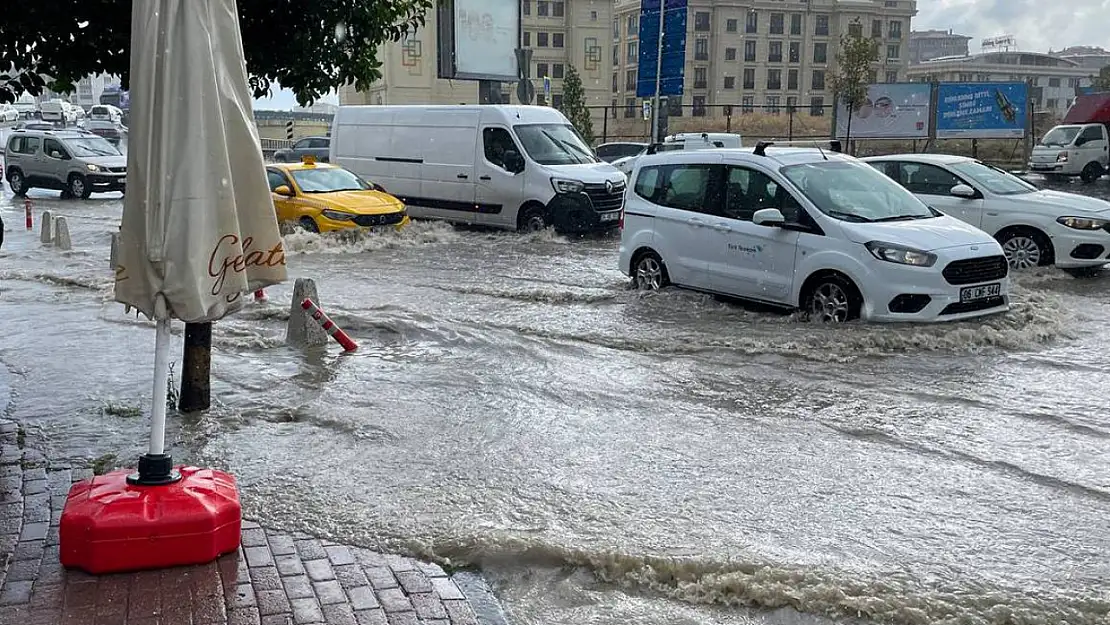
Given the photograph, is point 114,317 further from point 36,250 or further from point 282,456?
point 36,250

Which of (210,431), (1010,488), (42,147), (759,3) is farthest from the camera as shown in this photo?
(759,3)

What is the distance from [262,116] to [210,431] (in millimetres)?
83282

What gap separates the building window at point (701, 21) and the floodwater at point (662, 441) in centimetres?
9683

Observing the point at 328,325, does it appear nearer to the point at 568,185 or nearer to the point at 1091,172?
the point at 568,185

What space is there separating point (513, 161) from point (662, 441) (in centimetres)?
1281

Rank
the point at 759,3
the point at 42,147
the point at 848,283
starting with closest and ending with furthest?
1. the point at 848,283
2. the point at 42,147
3. the point at 759,3

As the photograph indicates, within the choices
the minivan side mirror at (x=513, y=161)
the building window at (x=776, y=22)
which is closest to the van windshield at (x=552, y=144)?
the minivan side mirror at (x=513, y=161)

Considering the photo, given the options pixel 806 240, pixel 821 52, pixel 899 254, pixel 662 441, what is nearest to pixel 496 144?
pixel 806 240

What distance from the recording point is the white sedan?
13.3 meters

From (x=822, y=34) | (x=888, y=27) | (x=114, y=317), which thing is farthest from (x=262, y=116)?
(x=114, y=317)

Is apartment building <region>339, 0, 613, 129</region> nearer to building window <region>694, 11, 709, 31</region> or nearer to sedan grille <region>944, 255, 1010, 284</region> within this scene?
building window <region>694, 11, 709, 31</region>

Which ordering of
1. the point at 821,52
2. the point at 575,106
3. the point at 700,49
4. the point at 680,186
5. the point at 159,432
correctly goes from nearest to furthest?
the point at 159,432, the point at 680,186, the point at 575,106, the point at 700,49, the point at 821,52

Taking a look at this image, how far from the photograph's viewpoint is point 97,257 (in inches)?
665

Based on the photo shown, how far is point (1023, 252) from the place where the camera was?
13617 mm
